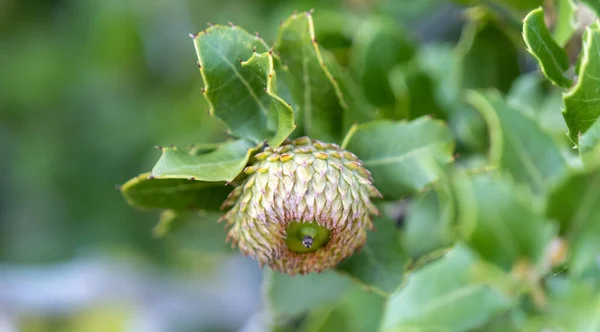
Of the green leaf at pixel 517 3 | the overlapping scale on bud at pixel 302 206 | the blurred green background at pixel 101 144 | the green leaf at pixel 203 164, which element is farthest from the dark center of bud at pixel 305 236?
the blurred green background at pixel 101 144

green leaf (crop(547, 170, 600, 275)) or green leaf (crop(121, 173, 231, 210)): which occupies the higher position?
green leaf (crop(121, 173, 231, 210))

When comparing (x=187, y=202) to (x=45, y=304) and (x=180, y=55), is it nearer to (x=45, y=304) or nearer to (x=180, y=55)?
(x=180, y=55)

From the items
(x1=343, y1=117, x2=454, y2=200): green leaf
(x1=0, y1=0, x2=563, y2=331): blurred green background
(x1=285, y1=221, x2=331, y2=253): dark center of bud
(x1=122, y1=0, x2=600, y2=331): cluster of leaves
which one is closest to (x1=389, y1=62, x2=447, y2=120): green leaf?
(x1=122, y1=0, x2=600, y2=331): cluster of leaves

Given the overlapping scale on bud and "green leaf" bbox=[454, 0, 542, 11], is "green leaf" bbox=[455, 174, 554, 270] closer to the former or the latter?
the overlapping scale on bud

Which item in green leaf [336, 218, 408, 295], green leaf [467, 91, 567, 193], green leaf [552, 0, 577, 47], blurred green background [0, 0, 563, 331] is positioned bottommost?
blurred green background [0, 0, 563, 331]

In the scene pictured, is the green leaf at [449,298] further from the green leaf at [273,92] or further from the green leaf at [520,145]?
the green leaf at [273,92]

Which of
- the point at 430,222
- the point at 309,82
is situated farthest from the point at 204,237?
the point at 309,82
